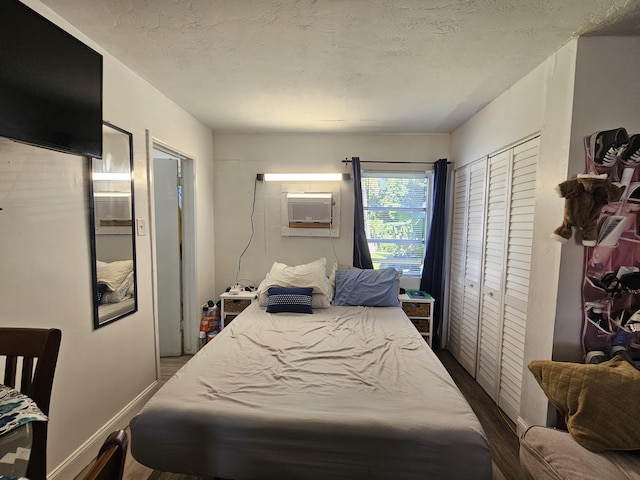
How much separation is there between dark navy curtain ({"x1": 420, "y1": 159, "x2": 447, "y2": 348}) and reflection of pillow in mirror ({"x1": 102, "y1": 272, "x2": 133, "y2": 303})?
2833 mm

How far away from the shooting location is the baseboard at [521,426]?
191 centimetres

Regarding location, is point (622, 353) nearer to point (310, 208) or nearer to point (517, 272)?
point (517, 272)

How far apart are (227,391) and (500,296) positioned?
2092 mm

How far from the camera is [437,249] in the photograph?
3.25 meters

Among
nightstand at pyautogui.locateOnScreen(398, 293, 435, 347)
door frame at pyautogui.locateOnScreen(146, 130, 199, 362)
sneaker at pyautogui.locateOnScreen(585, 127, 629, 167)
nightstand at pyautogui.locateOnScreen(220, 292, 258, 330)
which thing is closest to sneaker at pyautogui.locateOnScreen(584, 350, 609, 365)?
sneaker at pyautogui.locateOnScreen(585, 127, 629, 167)

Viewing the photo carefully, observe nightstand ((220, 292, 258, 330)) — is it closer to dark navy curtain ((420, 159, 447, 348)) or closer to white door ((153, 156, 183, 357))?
white door ((153, 156, 183, 357))

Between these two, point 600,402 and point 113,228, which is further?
point 113,228

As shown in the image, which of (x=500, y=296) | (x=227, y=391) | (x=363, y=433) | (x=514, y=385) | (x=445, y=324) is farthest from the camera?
(x=445, y=324)

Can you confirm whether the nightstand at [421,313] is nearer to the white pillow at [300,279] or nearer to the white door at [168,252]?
the white pillow at [300,279]

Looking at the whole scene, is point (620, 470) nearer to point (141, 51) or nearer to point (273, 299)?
point (273, 299)

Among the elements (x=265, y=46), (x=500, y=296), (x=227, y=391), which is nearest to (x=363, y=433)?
(x=227, y=391)

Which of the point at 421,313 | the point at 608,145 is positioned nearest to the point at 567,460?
the point at 608,145

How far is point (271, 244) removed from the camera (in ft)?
11.3

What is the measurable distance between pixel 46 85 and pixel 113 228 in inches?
34.4
